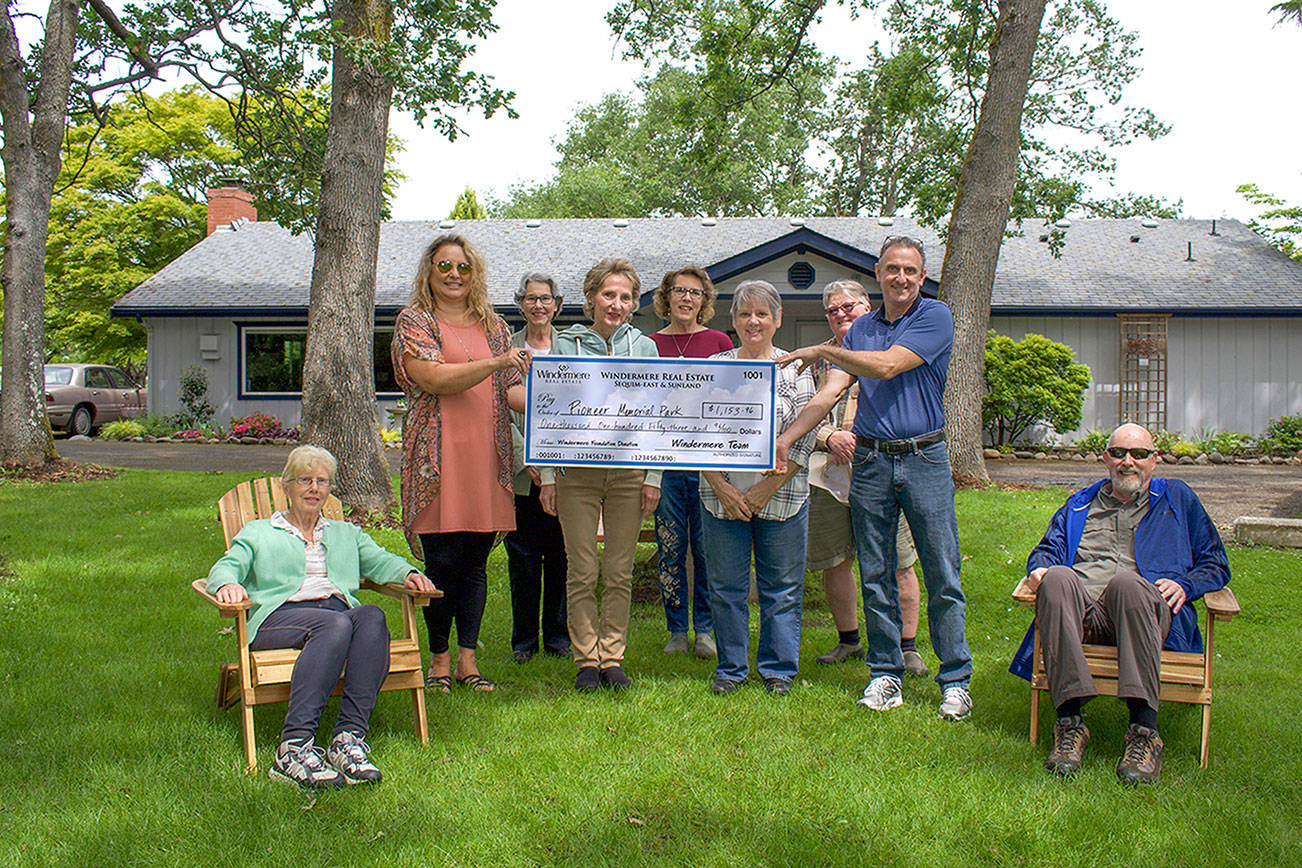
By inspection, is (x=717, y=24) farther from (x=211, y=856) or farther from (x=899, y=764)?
(x=211, y=856)

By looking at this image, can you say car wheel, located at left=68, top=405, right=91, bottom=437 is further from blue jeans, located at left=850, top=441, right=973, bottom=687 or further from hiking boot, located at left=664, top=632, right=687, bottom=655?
blue jeans, located at left=850, top=441, right=973, bottom=687

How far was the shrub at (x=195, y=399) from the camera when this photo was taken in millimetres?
21531

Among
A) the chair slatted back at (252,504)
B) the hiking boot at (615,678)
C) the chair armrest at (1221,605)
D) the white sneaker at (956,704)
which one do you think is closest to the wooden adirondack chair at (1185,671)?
the chair armrest at (1221,605)

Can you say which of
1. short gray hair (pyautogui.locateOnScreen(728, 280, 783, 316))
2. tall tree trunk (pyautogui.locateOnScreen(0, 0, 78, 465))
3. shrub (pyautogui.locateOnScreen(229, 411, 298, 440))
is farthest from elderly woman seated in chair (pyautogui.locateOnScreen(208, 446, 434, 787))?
shrub (pyautogui.locateOnScreen(229, 411, 298, 440))

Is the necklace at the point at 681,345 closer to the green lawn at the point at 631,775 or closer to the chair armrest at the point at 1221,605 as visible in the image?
the green lawn at the point at 631,775

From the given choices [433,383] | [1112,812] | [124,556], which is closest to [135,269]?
[124,556]

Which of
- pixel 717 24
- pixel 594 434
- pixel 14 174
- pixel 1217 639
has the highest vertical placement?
pixel 717 24

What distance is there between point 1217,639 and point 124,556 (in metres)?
7.79

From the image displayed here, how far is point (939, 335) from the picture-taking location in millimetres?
4426

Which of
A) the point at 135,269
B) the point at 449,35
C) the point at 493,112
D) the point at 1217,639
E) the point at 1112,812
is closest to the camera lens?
the point at 1112,812

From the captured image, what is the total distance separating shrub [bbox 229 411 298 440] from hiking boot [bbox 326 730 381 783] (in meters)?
17.8

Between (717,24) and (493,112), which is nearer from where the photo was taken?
(493,112)

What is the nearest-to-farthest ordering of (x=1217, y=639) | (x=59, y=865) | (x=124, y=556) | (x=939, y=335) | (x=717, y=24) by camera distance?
(x=59, y=865) < (x=939, y=335) < (x=1217, y=639) < (x=124, y=556) < (x=717, y=24)

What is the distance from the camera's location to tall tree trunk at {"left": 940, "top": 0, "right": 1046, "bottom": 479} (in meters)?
12.4
